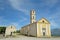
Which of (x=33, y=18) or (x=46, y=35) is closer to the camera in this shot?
(x=46, y=35)

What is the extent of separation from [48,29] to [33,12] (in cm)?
1552

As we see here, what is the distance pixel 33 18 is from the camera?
188ft

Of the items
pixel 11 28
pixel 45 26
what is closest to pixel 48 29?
pixel 45 26

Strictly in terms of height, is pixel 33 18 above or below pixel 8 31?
above

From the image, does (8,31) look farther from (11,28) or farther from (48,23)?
(48,23)

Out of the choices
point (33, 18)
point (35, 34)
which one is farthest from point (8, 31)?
point (33, 18)

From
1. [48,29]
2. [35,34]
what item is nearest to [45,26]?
[48,29]

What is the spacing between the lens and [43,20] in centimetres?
4422

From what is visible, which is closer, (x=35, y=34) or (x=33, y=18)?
(x=35, y=34)

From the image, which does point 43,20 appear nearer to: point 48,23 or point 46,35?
point 48,23

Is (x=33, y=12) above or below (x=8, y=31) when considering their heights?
above

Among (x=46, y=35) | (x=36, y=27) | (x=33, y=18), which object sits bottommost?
(x=46, y=35)

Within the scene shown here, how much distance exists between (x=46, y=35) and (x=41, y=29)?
2717 mm

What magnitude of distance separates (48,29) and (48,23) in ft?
→ 6.97
